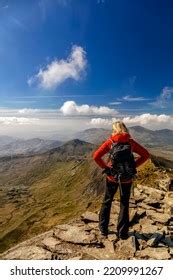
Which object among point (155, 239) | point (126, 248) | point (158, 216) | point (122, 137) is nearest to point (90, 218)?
point (158, 216)

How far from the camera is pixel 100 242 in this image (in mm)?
14516

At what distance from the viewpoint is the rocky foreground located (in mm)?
13312

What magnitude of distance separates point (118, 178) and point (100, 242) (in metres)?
3.01

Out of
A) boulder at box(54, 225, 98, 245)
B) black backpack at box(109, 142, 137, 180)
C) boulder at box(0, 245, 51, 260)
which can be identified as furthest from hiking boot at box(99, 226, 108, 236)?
boulder at box(0, 245, 51, 260)

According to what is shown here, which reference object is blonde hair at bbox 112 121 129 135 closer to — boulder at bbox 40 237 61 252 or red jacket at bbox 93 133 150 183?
red jacket at bbox 93 133 150 183

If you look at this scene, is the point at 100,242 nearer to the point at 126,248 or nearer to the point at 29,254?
the point at 126,248

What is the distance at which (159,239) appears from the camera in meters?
14.7

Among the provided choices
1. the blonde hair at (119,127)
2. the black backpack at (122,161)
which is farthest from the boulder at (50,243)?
the blonde hair at (119,127)

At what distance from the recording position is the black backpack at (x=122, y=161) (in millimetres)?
14547

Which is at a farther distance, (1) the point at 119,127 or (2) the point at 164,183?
(2) the point at 164,183

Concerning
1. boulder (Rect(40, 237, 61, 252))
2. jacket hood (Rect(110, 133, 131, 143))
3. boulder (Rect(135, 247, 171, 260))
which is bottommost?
boulder (Rect(135, 247, 171, 260))
